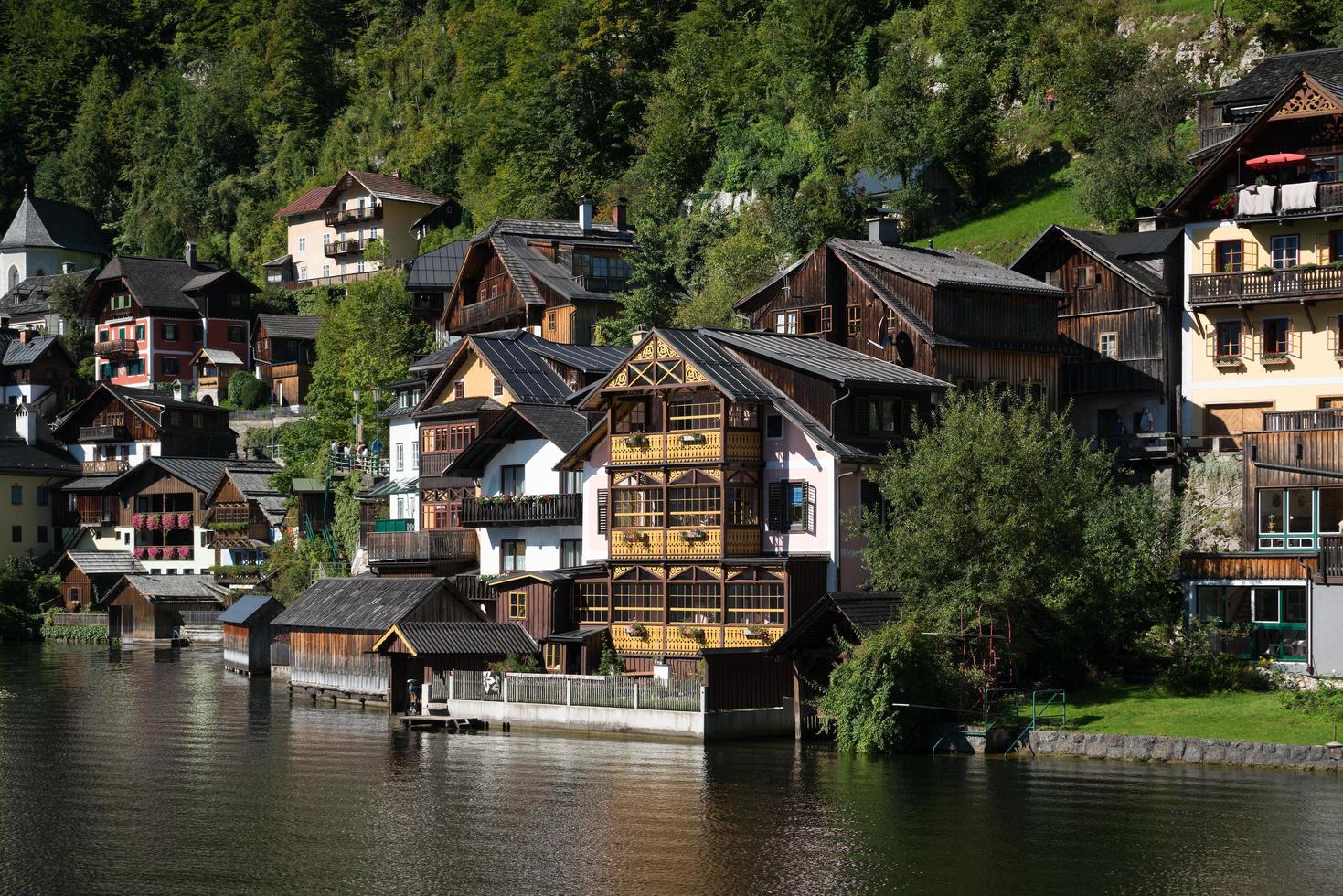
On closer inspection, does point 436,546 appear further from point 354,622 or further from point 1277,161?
point 1277,161

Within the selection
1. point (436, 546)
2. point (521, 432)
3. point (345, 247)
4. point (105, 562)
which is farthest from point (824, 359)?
point (345, 247)

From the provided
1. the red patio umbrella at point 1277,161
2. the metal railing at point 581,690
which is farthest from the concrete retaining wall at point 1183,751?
the red patio umbrella at point 1277,161

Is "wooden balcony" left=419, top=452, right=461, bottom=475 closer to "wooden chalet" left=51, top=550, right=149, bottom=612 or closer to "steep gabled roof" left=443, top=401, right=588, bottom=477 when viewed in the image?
"steep gabled roof" left=443, top=401, right=588, bottom=477

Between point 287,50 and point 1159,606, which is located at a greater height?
Answer: point 287,50

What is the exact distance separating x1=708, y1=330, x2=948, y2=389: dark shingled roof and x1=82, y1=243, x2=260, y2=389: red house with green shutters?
288ft

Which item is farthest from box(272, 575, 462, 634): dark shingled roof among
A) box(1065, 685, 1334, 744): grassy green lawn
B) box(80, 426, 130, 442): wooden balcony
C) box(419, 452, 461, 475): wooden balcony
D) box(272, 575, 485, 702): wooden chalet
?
box(80, 426, 130, 442): wooden balcony

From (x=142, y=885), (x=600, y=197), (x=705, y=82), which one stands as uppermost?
(x=705, y=82)

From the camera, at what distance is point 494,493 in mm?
75125

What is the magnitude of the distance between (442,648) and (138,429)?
69771 millimetres

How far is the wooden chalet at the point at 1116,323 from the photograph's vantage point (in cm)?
7288

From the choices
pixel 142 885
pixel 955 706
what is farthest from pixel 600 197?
pixel 142 885

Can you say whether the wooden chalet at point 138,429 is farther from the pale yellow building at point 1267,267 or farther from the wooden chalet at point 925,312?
the pale yellow building at point 1267,267

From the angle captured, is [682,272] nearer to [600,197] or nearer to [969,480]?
[600,197]

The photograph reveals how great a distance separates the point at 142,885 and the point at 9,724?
97.1 feet
